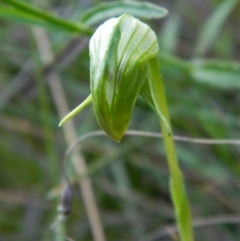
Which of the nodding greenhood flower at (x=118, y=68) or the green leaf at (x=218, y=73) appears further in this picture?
the green leaf at (x=218, y=73)

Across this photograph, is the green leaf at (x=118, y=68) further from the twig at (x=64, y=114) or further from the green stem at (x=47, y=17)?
the twig at (x=64, y=114)

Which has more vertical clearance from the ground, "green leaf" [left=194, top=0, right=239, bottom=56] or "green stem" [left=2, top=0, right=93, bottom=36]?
"green leaf" [left=194, top=0, right=239, bottom=56]

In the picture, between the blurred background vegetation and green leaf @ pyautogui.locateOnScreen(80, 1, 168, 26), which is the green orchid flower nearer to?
green leaf @ pyautogui.locateOnScreen(80, 1, 168, 26)

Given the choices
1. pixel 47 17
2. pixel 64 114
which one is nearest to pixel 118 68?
pixel 47 17

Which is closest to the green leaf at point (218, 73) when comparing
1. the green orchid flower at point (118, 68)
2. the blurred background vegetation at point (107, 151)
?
the blurred background vegetation at point (107, 151)

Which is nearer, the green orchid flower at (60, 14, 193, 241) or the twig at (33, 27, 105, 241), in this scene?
the green orchid flower at (60, 14, 193, 241)

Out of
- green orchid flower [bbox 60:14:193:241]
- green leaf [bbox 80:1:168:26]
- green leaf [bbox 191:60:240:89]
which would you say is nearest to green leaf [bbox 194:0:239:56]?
green leaf [bbox 191:60:240:89]
